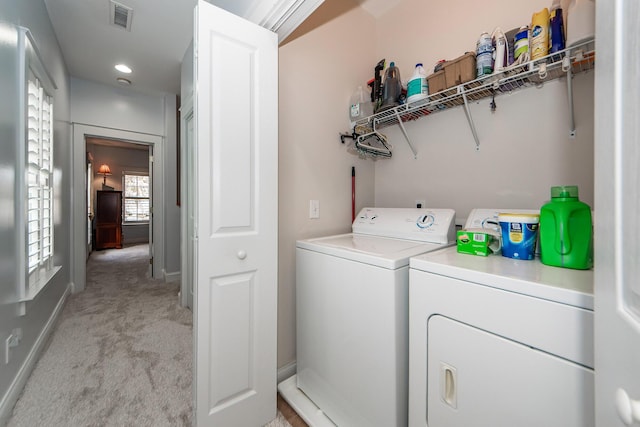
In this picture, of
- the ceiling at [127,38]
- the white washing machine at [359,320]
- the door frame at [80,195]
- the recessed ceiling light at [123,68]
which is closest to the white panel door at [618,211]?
the white washing machine at [359,320]

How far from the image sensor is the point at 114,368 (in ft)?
6.04

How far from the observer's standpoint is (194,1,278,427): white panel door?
1.20m

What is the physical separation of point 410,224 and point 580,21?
43.0 inches

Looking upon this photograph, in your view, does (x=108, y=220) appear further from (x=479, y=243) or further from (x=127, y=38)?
(x=479, y=243)

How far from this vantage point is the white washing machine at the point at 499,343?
0.71 metres

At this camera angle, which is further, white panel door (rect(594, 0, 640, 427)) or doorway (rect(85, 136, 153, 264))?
doorway (rect(85, 136, 153, 264))

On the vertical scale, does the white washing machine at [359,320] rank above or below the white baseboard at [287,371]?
above

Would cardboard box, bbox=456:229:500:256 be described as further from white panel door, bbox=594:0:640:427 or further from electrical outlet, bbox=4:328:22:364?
electrical outlet, bbox=4:328:22:364

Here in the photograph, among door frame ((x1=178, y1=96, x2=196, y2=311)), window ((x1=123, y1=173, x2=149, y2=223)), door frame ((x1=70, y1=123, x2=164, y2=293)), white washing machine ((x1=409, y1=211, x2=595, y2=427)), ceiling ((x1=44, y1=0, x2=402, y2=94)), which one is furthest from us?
window ((x1=123, y1=173, x2=149, y2=223))

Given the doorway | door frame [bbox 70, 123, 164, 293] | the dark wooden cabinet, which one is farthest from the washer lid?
the dark wooden cabinet

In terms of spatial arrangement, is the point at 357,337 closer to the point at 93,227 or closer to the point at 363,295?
the point at 363,295

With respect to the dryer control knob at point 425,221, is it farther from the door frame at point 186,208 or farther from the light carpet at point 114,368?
the door frame at point 186,208

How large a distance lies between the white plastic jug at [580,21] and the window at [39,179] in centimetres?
303

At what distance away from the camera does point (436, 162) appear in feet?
5.97
